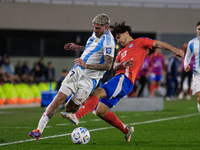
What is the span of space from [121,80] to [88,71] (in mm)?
554

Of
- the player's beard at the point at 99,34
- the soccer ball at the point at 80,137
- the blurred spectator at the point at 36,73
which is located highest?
the player's beard at the point at 99,34

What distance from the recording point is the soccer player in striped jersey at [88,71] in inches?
309

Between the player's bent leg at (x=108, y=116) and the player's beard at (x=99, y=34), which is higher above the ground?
the player's beard at (x=99, y=34)

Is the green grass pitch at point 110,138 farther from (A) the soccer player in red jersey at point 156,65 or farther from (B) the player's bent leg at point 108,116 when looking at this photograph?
(A) the soccer player in red jersey at point 156,65

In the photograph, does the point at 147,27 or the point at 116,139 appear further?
the point at 147,27

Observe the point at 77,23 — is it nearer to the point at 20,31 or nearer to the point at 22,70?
the point at 20,31

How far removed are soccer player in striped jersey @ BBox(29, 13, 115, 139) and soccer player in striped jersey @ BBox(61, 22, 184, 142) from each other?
0.62 ft

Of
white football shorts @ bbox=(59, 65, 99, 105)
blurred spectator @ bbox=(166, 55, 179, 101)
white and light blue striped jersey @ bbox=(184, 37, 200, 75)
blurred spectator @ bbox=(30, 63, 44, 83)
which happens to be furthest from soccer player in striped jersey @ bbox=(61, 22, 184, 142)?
blurred spectator @ bbox=(30, 63, 44, 83)

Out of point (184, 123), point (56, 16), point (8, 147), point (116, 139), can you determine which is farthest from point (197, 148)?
point (56, 16)

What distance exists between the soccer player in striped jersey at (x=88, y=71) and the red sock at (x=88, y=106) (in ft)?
0.28

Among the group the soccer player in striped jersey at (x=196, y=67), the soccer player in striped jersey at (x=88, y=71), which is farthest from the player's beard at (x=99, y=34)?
the soccer player in striped jersey at (x=196, y=67)

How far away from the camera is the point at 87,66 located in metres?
7.75

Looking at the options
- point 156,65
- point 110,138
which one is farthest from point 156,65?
point 110,138

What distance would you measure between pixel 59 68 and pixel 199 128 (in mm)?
19874
